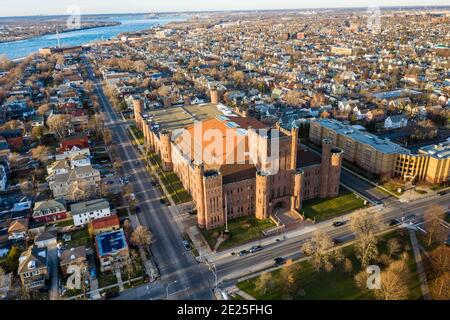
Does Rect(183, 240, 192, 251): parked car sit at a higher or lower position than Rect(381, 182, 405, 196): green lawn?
lower

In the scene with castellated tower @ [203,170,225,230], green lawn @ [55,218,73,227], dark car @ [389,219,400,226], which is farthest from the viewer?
green lawn @ [55,218,73,227]

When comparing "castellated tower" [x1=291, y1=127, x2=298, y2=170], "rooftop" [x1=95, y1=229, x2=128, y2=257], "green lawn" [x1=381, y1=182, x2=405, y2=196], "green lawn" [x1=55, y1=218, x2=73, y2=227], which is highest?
"castellated tower" [x1=291, y1=127, x2=298, y2=170]

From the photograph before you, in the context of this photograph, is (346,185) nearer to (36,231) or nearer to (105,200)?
(105,200)

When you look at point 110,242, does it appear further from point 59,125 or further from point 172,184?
point 59,125

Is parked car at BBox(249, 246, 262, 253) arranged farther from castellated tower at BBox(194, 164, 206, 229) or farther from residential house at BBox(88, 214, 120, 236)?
residential house at BBox(88, 214, 120, 236)

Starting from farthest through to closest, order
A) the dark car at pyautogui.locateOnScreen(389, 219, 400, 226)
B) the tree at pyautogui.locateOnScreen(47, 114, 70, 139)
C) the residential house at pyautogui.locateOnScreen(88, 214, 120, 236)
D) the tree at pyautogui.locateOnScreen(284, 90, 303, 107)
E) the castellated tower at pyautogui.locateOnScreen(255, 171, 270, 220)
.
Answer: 1. the tree at pyautogui.locateOnScreen(284, 90, 303, 107)
2. the tree at pyautogui.locateOnScreen(47, 114, 70, 139)
3. the dark car at pyautogui.locateOnScreen(389, 219, 400, 226)
4. the castellated tower at pyautogui.locateOnScreen(255, 171, 270, 220)
5. the residential house at pyautogui.locateOnScreen(88, 214, 120, 236)

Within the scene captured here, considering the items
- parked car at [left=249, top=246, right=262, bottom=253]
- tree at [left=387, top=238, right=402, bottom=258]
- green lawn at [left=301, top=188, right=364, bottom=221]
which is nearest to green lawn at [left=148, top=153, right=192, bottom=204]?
parked car at [left=249, top=246, right=262, bottom=253]

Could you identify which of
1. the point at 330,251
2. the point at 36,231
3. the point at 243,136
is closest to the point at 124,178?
the point at 36,231

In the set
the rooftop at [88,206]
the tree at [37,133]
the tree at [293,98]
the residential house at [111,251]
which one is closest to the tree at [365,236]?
the residential house at [111,251]
